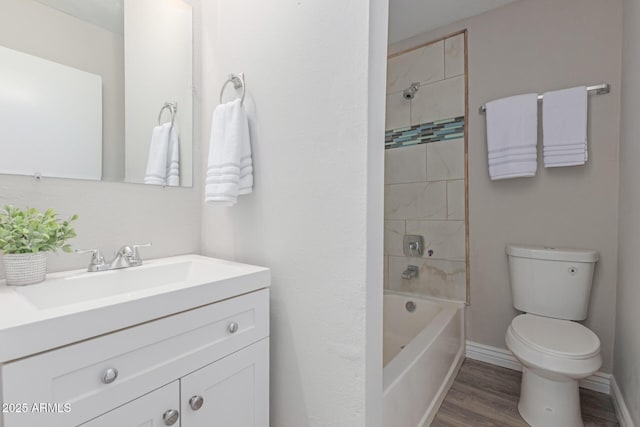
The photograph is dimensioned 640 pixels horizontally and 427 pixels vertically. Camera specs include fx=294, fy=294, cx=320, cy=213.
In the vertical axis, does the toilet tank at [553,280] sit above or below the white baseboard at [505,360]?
above

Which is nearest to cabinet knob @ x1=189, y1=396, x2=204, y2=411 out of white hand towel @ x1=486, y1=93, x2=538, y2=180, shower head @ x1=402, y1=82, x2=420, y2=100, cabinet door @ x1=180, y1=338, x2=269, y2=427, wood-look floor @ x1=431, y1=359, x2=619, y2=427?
cabinet door @ x1=180, y1=338, x2=269, y2=427

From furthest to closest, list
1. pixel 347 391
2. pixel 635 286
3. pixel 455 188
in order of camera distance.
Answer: pixel 455 188 → pixel 635 286 → pixel 347 391

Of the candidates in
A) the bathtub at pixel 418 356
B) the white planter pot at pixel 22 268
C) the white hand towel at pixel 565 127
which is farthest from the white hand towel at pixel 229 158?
the white hand towel at pixel 565 127

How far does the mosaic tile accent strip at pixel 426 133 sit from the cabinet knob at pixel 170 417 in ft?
6.05

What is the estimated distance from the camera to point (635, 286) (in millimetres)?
1280

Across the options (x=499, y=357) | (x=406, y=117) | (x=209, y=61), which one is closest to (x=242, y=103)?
(x=209, y=61)

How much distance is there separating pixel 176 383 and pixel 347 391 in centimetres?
48

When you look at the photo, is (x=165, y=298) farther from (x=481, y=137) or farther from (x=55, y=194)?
(x=481, y=137)

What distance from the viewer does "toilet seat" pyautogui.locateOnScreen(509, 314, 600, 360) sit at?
1298 millimetres

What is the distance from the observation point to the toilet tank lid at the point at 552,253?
1597mm

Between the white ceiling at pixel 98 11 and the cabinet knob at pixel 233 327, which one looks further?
the white ceiling at pixel 98 11

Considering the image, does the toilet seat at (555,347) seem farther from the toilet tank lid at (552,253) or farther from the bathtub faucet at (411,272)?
the bathtub faucet at (411,272)

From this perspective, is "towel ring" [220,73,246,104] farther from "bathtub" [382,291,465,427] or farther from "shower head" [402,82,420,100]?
"shower head" [402,82,420,100]

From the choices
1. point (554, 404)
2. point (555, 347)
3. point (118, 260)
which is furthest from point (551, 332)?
point (118, 260)
